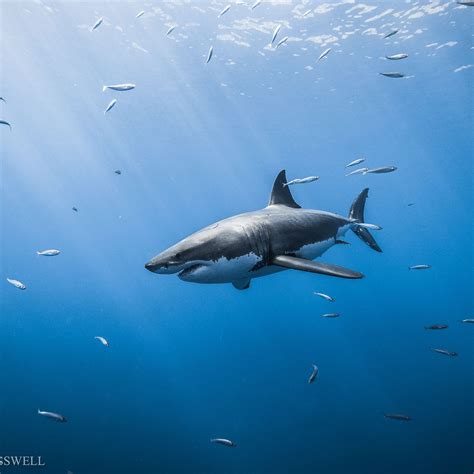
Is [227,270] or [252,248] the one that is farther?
[252,248]

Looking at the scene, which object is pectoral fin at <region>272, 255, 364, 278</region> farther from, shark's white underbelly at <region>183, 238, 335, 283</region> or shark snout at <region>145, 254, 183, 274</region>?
shark snout at <region>145, 254, 183, 274</region>

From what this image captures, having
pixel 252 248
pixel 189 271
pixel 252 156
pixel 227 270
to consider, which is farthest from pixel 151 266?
pixel 252 156

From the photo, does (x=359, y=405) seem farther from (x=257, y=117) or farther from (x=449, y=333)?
(x=257, y=117)

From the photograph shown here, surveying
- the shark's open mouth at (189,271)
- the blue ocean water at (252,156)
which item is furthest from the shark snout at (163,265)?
the blue ocean water at (252,156)

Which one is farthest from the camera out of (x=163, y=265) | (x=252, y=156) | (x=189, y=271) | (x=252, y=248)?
(x=252, y=156)

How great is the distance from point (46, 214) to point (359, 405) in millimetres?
85454

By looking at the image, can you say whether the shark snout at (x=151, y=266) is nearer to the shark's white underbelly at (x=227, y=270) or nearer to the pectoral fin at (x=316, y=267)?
the shark's white underbelly at (x=227, y=270)

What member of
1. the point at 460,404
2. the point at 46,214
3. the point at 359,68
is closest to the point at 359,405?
the point at 460,404

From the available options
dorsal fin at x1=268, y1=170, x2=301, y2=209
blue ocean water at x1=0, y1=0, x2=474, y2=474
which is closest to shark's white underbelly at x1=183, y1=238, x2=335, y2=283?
dorsal fin at x1=268, y1=170, x2=301, y2=209

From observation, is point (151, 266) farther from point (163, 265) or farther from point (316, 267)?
point (316, 267)

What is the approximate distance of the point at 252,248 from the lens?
4.61 metres

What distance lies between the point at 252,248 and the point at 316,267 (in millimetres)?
886

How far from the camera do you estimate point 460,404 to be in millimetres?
14875

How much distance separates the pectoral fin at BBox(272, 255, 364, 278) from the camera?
12.8 feet
